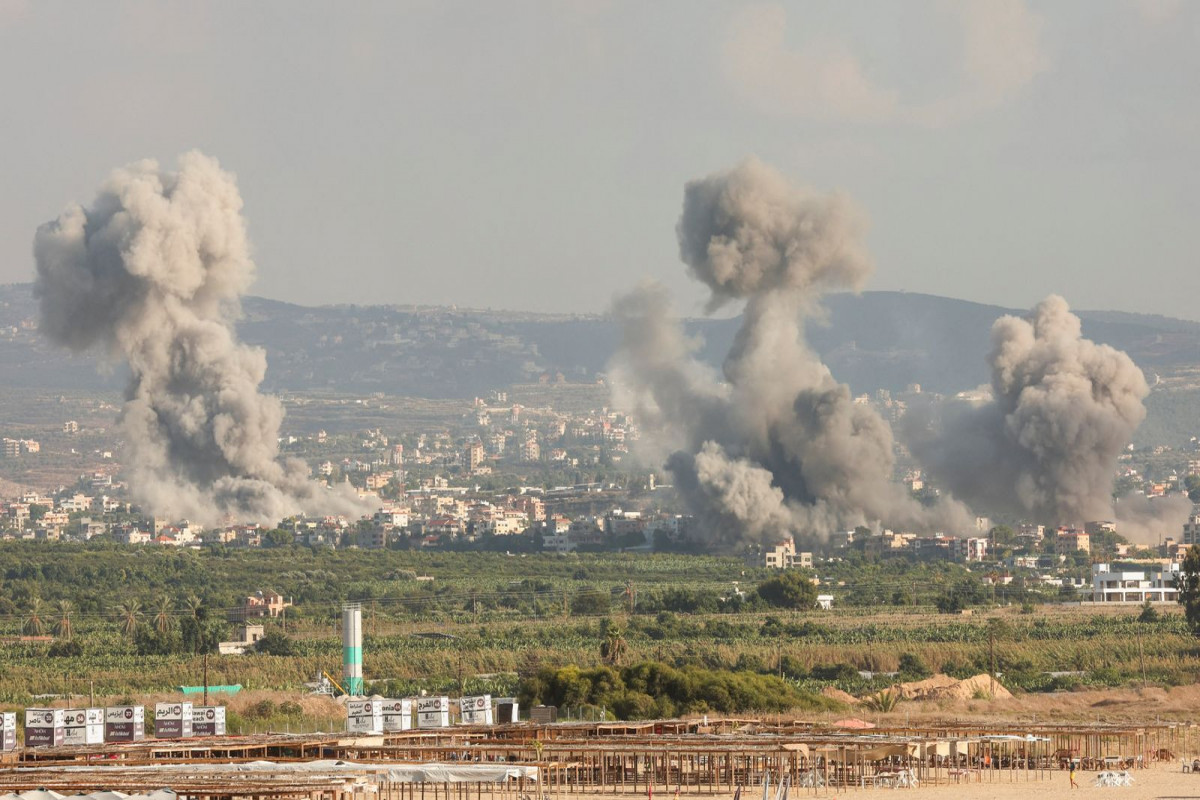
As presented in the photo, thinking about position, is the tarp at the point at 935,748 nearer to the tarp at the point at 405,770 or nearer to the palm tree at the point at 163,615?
the tarp at the point at 405,770

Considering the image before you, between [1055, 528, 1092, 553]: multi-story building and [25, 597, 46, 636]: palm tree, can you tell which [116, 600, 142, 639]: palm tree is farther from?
[1055, 528, 1092, 553]: multi-story building

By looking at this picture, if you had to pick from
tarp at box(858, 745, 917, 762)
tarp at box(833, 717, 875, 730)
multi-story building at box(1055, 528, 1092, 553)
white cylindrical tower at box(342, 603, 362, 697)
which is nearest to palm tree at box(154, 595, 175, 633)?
white cylindrical tower at box(342, 603, 362, 697)

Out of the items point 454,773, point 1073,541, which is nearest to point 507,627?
point 454,773

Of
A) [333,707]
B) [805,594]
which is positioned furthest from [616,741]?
[805,594]

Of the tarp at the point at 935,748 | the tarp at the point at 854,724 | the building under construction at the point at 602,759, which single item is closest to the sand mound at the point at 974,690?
the tarp at the point at 854,724

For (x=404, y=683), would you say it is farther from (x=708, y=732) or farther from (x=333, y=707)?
(x=708, y=732)

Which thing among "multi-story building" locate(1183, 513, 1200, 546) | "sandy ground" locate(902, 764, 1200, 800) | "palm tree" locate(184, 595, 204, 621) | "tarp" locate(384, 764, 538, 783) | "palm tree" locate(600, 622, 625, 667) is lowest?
"sandy ground" locate(902, 764, 1200, 800)
